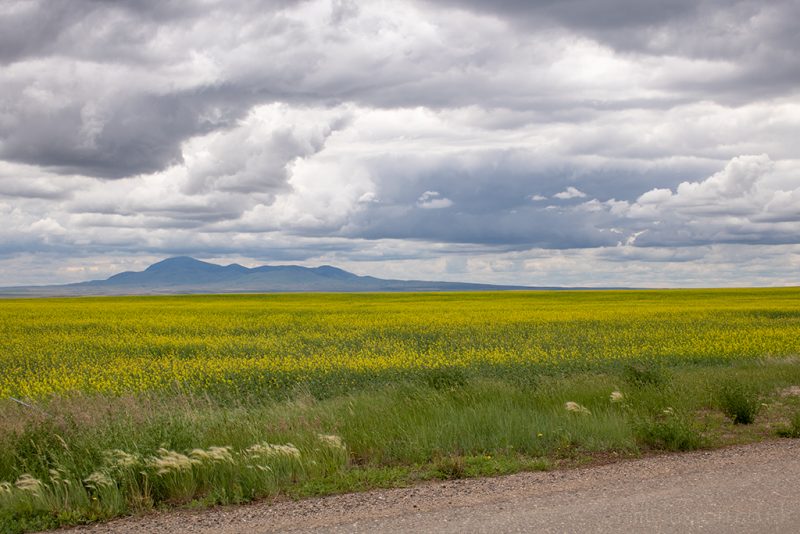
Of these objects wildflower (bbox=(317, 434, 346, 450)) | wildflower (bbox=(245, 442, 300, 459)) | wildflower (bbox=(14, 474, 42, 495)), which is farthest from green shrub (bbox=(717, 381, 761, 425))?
wildflower (bbox=(14, 474, 42, 495))

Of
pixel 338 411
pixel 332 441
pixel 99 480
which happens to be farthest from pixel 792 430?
pixel 99 480

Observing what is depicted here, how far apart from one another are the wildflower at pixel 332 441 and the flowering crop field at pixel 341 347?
9.50 metres

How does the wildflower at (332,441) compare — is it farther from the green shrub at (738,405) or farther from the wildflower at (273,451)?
the green shrub at (738,405)

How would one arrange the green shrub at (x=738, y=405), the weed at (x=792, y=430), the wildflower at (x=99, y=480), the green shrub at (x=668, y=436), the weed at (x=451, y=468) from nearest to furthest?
1. the wildflower at (x=99, y=480)
2. the weed at (x=451, y=468)
3. the green shrub at (x=668, y=436)
4. the weed at (x=792, y=430)
5. the green shrub at (x=738, y=405)

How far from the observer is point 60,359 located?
88.5 feet

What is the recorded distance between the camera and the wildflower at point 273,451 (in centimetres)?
957

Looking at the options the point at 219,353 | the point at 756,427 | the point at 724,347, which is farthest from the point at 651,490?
the point at 219,353

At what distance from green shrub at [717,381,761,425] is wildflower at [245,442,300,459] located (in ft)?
27.8

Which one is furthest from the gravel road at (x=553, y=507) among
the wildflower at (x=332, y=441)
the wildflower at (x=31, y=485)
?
the wildflower at (x=332, y=441)

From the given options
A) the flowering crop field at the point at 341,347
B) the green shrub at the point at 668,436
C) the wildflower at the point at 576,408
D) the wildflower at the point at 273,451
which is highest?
the wildflower at the point at 273,451

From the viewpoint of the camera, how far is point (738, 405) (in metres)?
13.3

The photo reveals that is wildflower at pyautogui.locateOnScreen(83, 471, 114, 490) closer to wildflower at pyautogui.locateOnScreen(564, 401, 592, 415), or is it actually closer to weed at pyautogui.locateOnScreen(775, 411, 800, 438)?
wildflower at pyautogui.locateOnScreen(564, 401, 592, 415)

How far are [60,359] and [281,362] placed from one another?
357 inches

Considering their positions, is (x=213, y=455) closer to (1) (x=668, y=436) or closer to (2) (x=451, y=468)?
(2) (x=451, y=468)
